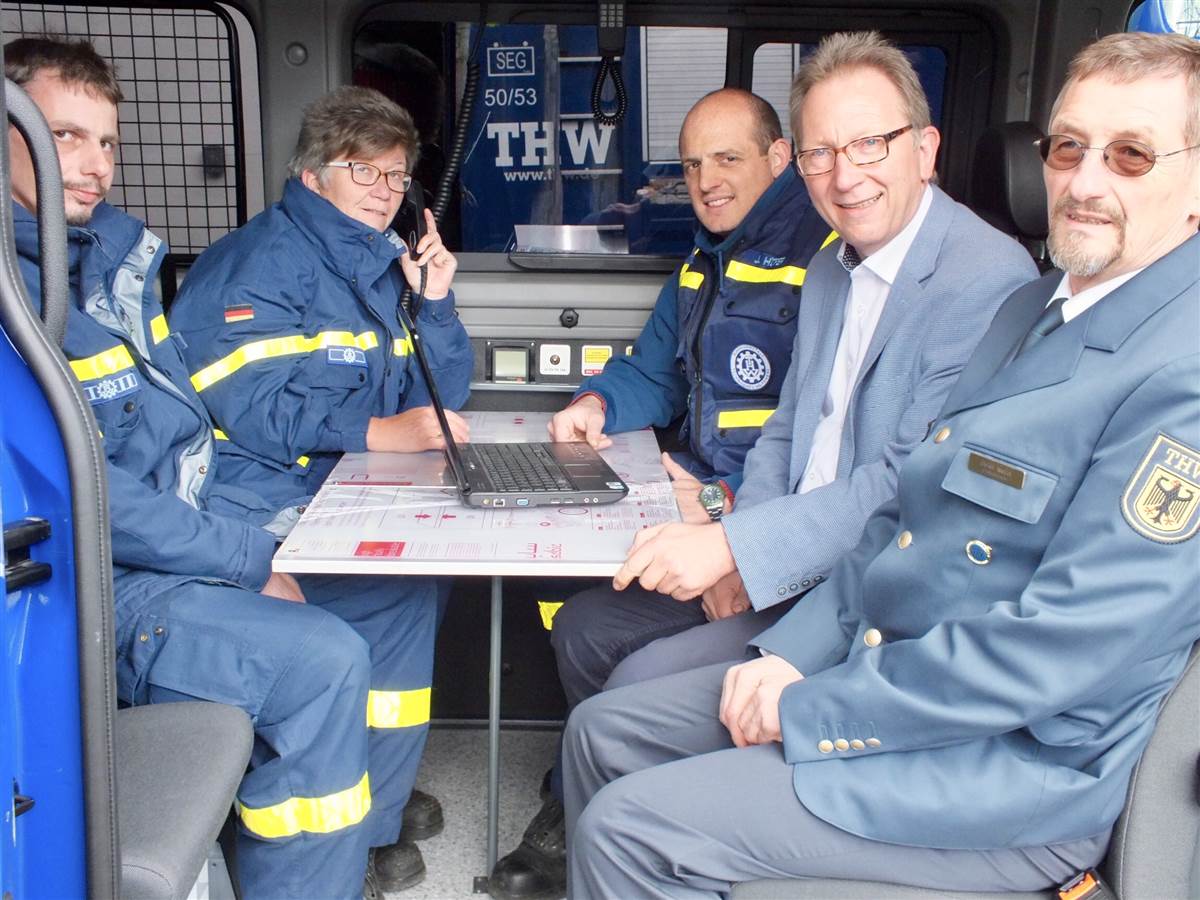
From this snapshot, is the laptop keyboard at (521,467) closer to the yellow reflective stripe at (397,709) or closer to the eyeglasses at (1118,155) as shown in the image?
the yellow reflective stripe at (397,709)

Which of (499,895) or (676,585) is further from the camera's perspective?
(499,895)

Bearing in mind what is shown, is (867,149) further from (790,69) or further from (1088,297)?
(790,69)

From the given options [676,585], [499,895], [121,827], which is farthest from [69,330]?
[499,895]

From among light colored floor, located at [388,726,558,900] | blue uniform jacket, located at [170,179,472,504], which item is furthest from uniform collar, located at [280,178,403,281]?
light colored floor, located at [388,726,558,900]

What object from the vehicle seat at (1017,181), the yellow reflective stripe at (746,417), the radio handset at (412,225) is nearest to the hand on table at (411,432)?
the radio handset at (412,225)

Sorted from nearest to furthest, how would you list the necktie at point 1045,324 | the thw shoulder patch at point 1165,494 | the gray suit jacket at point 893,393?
the thw shoulder patch at point 1165,494, the necktie at point 1045,324, the gray suit jacket at point 893,393

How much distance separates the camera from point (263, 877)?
1.88 m

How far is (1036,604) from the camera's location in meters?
1.25

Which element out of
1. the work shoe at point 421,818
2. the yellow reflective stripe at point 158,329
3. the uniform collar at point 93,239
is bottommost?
the work shoe at point 421,818

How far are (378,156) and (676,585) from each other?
1.27m

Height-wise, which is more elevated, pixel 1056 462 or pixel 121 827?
pixel 1056 462

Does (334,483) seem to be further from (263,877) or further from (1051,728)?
(1051,728)

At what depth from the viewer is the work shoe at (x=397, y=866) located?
7.33 feet

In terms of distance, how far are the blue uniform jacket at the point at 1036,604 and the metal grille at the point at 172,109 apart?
2073 millimetres
